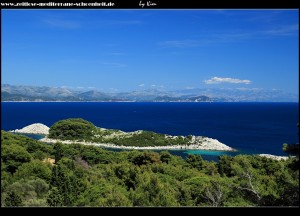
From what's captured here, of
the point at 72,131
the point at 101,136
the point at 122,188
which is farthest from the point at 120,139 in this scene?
the point at 122,188

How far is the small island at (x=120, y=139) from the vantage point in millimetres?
41156

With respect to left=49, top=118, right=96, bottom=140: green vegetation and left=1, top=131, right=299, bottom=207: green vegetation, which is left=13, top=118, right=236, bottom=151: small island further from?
left=1, top=131, right=299, bottom=207: green vegetation

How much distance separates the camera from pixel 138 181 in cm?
909

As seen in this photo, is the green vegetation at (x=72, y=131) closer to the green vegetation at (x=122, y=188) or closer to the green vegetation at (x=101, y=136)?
the green vegetation at (x=101, y=136)

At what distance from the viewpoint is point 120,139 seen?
43.2 metres

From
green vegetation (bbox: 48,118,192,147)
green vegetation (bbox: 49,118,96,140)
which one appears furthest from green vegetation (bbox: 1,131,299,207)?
green vegetation (bbox: 48,118,192,147)

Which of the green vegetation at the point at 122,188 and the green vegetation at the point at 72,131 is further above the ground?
the green vegetation at the point at 122,188

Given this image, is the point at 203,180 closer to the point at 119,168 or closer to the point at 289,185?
the point at 119,168

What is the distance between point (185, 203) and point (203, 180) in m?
3.12

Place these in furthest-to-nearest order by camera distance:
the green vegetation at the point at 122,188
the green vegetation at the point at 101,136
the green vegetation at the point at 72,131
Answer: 1. the green vegetation at the point at 101,136
2. the green vegetation at the point at 72,131
3. the green vegetation at the point at 122,188

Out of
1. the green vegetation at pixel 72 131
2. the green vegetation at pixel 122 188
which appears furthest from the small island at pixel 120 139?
the green vegetation at pixel 122 188

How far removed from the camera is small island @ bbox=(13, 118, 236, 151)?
1620 inches

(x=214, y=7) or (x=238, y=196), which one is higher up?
(x=214, y=7)
